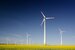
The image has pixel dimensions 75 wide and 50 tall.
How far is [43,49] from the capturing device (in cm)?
2616

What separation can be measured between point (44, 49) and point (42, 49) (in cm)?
26

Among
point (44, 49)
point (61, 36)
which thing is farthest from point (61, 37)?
point (44, 49)

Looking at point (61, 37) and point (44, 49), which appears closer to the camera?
point (44, 49)

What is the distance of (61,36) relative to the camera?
5953 centimetres

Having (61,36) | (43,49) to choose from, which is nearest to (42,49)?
(43,49)

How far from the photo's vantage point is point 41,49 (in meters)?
26.1

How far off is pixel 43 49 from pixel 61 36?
33865mm

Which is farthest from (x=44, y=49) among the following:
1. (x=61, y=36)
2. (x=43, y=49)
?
(x=61, y=36)

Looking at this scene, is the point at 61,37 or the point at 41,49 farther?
the point at 61,37

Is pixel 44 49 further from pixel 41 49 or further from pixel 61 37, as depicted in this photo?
pixel 61 37

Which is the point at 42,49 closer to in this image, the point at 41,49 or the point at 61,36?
the point at 41,49

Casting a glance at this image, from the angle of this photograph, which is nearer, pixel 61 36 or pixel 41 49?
pixel 41 49

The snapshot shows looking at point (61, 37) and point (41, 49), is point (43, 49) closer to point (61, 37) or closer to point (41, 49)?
point (41, 49)

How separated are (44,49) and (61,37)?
3374 centimetres
